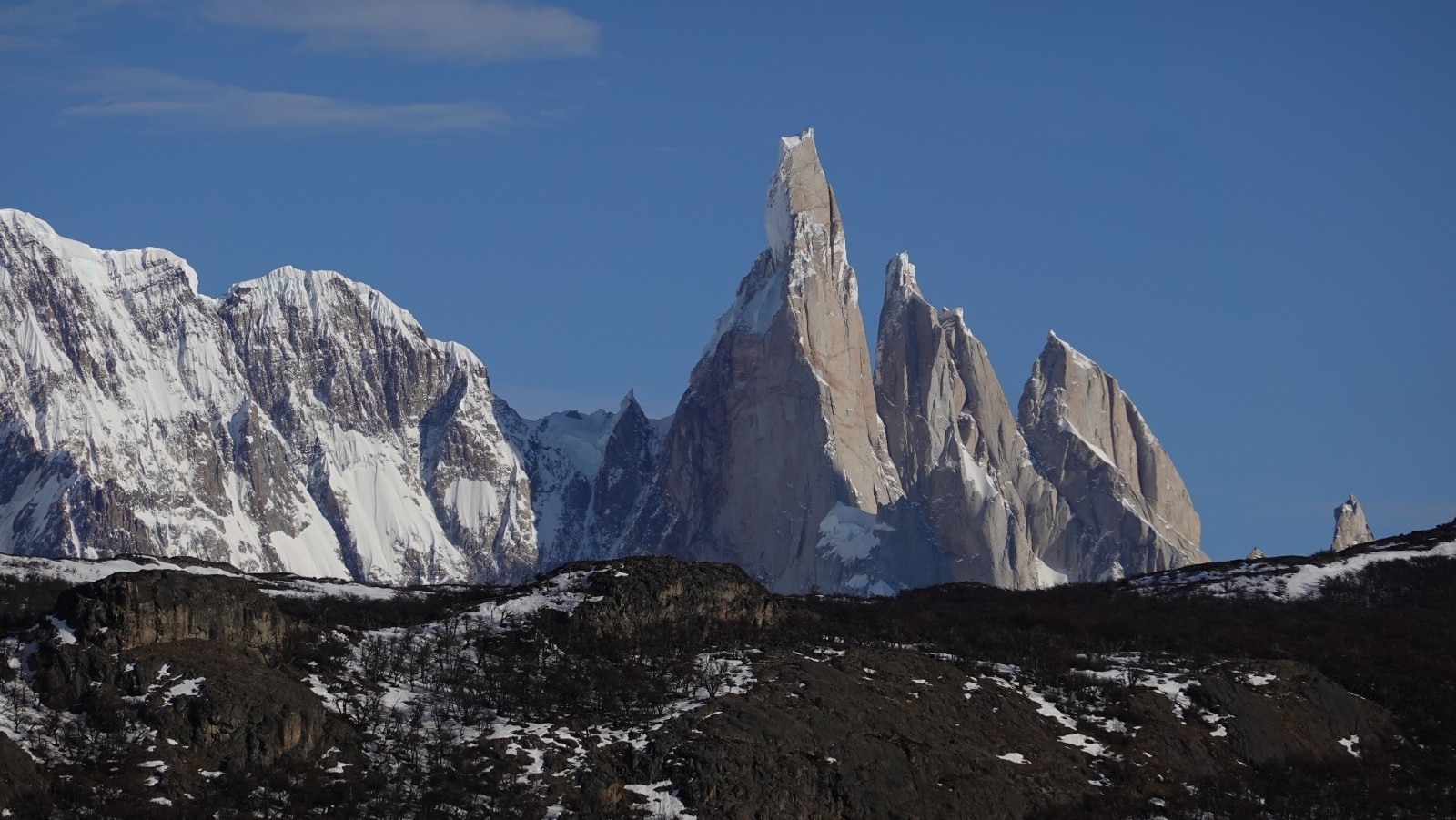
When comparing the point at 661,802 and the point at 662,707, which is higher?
the point at 662,707

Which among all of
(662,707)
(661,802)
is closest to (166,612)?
(662,707)

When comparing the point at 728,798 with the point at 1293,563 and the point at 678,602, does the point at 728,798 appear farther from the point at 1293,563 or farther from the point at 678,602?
the point at 1293,563

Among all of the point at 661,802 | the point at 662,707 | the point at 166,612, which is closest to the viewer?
the point at 661,802

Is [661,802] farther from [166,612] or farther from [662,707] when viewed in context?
[166,612]

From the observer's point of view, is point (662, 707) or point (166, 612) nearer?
point (166, 612)

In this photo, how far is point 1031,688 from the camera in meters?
83.4

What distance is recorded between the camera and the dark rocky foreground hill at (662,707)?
6456 centimetres

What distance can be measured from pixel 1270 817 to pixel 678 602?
27356 millimetres

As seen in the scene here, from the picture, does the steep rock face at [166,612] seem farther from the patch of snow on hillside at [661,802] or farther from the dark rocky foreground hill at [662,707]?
the patch of snow on hillside at [661,802]

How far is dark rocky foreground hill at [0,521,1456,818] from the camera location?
212 ft

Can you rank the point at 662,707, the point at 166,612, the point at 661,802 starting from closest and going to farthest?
the point at 661,802 → the point at 166,612 → the point at 662,707

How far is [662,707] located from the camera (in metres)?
73.4

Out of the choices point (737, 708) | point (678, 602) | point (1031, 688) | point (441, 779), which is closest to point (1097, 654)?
point (1031, 688)

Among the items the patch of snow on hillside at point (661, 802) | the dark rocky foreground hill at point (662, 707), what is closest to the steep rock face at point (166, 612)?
the dark rocky foreground hill at point (662, 707)
